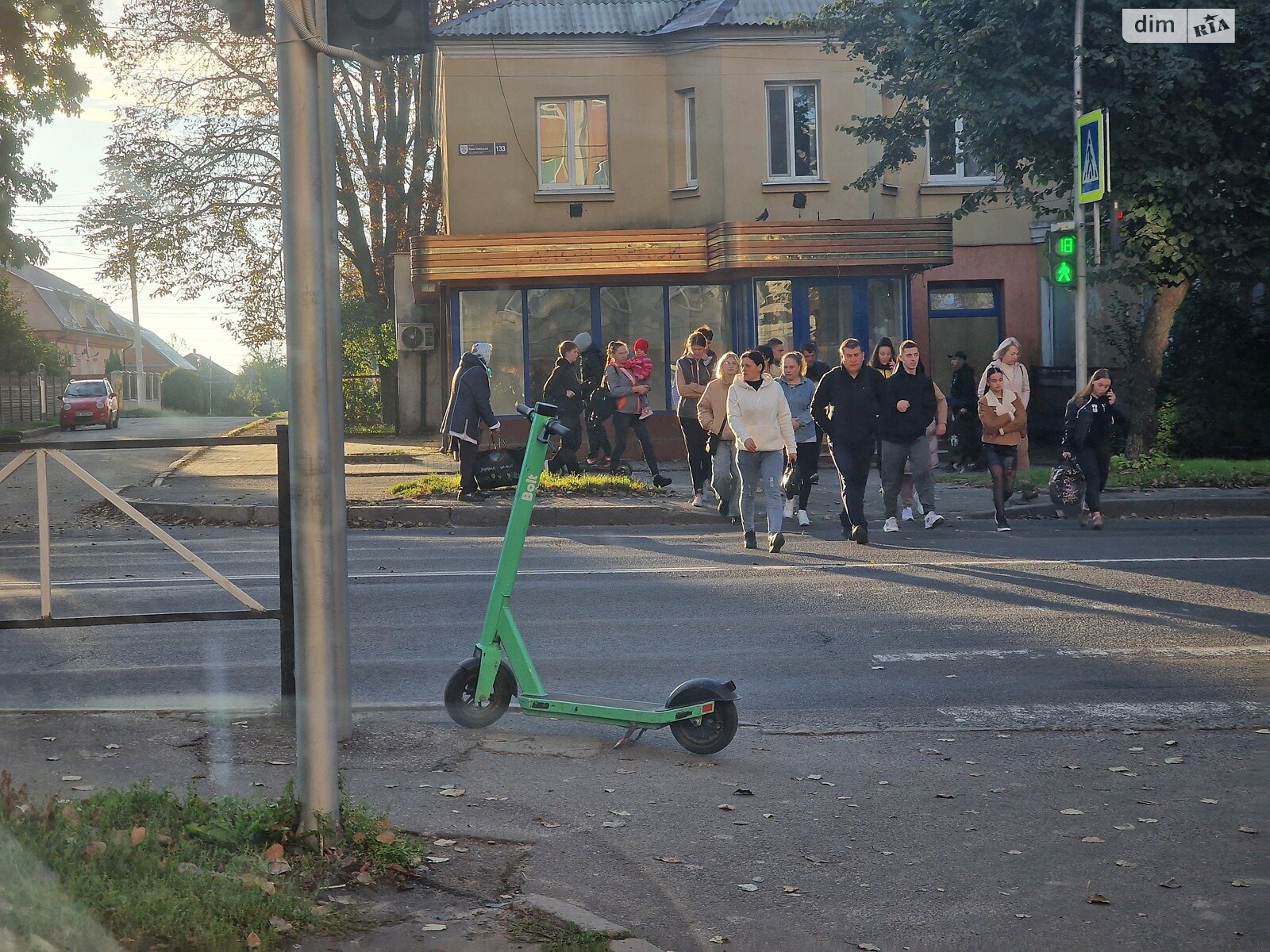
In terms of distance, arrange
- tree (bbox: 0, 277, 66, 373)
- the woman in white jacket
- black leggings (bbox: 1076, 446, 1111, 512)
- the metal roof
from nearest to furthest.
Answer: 1. the woman in white jacket
2. black leggings (bbox: 1076, 446, 1111, 512)
3. the metal roof
4. tree (bbox: 0, 277, 66, 373)

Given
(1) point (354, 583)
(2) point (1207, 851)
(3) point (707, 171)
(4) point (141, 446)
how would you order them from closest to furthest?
(2) point (1207, 851)
(4) point (141, 446)
(1) point (354, 583)
(3) point (707, 171)

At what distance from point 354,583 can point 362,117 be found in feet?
91.0

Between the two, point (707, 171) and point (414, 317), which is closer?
point (707, 171)

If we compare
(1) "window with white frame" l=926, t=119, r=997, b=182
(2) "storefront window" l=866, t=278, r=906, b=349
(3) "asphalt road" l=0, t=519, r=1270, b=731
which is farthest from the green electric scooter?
(1) "window with white frame" l=926, t=119, r=997, b=182

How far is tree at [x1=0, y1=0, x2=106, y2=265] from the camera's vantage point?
2328 cm

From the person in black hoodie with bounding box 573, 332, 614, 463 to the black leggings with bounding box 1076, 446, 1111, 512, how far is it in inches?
273

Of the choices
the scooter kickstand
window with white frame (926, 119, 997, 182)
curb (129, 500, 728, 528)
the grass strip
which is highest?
window with white frame (926, 119, 997, 182)

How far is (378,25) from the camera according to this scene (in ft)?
15.8

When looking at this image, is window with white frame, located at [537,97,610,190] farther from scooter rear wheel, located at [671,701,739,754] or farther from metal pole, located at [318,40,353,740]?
metal pole, located at [318,40,353,740]

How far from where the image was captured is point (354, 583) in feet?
35.8

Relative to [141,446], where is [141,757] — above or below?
below

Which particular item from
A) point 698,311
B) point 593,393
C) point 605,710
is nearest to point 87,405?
point 698,311

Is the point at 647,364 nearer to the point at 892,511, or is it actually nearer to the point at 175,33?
the point at 892,511

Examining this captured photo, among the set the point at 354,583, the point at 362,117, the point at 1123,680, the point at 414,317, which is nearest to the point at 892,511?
the point at 354,583
